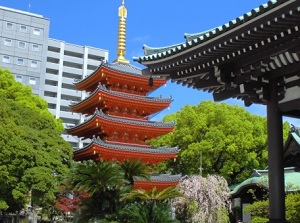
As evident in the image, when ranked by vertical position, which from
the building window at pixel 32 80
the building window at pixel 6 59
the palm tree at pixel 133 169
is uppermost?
the building window at pixel 6 59

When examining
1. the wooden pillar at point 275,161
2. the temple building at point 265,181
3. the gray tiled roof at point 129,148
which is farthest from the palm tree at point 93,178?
the wooden pillar at point 275,161

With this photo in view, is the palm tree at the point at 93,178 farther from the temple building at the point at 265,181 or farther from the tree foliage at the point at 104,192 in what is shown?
the temple building at the point at 265,181

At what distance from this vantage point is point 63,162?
1243 inches

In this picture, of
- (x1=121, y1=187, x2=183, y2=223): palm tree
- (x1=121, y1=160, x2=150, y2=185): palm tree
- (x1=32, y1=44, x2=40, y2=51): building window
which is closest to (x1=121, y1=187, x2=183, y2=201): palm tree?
(x1=121, y1=187, x2=183, y2=223): palm tree

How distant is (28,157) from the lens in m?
27.4

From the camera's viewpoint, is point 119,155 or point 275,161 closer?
point 275,161

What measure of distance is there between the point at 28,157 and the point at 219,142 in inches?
663

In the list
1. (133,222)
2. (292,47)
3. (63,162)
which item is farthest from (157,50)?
(63,162)

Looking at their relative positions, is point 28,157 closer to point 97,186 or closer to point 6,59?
point 97,186

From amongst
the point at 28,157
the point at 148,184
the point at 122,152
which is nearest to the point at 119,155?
the point at 122,152

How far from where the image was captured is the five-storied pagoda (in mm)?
27891

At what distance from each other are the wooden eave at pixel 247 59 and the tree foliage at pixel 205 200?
20191mm

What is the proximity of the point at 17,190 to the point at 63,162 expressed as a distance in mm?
5143

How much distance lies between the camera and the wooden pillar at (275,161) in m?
8.68
